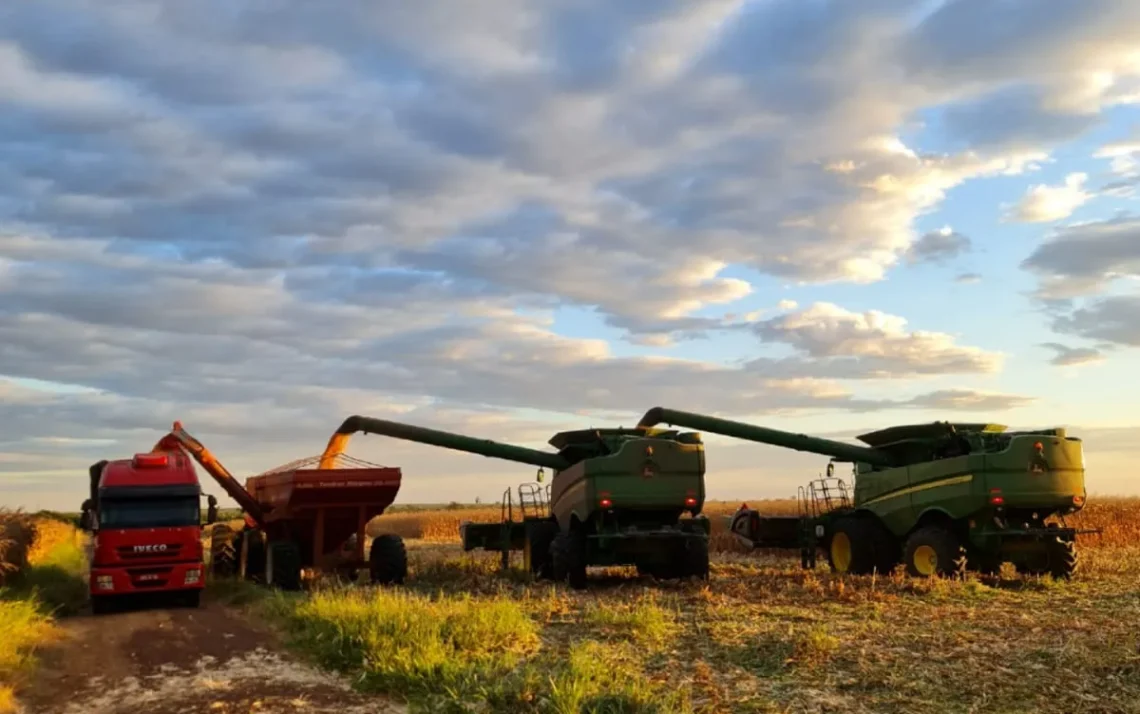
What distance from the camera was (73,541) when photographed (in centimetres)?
4428

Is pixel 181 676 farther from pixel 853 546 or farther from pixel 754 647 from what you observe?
pixel 853 546

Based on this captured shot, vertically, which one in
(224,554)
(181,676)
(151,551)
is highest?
(151,551)

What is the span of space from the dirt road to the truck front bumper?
1.68 metres

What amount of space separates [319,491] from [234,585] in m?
3.52

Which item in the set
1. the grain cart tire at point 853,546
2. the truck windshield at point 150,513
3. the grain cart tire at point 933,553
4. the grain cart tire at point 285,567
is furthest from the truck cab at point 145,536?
the grain cart tire at point 933,553

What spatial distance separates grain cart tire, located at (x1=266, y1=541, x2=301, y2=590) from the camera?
1962 centimetres

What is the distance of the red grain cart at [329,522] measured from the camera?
19625 mm

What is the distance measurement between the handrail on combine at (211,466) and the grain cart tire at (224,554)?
1.59m

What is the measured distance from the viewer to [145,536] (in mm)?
17453

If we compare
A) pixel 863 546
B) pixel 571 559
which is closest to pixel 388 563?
pixel 571 559

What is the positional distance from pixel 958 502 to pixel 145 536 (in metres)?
14.7

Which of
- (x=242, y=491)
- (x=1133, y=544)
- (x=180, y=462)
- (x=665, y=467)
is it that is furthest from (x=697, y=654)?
(x=1133, y=544)

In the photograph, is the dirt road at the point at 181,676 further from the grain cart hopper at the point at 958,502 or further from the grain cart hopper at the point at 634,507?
the grain cart hopper at the point at 958,502

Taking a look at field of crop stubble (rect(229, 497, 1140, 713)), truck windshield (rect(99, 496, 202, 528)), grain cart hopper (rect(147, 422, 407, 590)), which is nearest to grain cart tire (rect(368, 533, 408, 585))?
grain cart hopper (rect(147, 422, 407, 590))
